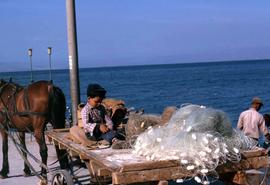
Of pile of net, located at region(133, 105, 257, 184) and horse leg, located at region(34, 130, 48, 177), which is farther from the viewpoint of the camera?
Result: horse leg, located at region(34, 130, 48, 177)

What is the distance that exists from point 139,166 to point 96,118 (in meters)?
2.16

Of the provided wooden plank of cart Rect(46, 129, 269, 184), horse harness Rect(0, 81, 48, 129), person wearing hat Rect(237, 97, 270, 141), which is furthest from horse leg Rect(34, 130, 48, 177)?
person wearing hat Rect(237, 97, 270, 141)

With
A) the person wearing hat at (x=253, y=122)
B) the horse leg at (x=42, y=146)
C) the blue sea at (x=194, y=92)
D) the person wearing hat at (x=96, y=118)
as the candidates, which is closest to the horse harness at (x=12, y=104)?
the horse leg at (x=42, y=146)

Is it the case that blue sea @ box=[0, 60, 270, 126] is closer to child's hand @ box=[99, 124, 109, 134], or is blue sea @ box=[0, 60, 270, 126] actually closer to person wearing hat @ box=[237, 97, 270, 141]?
person wearing hat @ box=[237, 97, 270, 141]

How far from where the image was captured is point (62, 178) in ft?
24.3

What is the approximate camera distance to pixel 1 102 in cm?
1035

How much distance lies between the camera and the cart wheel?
7.16 m

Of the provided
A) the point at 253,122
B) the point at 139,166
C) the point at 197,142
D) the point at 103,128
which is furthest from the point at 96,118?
the point at 253,122

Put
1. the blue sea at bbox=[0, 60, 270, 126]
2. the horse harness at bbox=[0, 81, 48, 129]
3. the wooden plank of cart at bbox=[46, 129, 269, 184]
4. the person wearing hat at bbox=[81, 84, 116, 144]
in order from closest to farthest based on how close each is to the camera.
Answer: the wooden plank of cart at bbox=[46, 129, 269, 184]
the person wearing hat at bbox=[81, 84, 116, 144]
the horse harness at bbox=[0, 81, 48, 129]
the blue sea at bbox=[0, 60, 270, 126]

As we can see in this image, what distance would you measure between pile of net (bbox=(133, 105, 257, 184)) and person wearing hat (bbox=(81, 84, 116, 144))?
0.96 meters

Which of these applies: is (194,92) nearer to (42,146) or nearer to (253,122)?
(253,122)

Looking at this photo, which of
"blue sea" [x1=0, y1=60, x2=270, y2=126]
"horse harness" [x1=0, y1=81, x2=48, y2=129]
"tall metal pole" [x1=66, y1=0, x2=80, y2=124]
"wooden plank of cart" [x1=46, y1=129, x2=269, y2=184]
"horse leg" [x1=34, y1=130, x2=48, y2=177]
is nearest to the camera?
"wooden plank of cart" [x1=46, y1=129, x2=269, y2=184]

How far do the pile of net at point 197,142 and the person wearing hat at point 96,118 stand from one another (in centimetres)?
96

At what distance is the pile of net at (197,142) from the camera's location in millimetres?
5602
